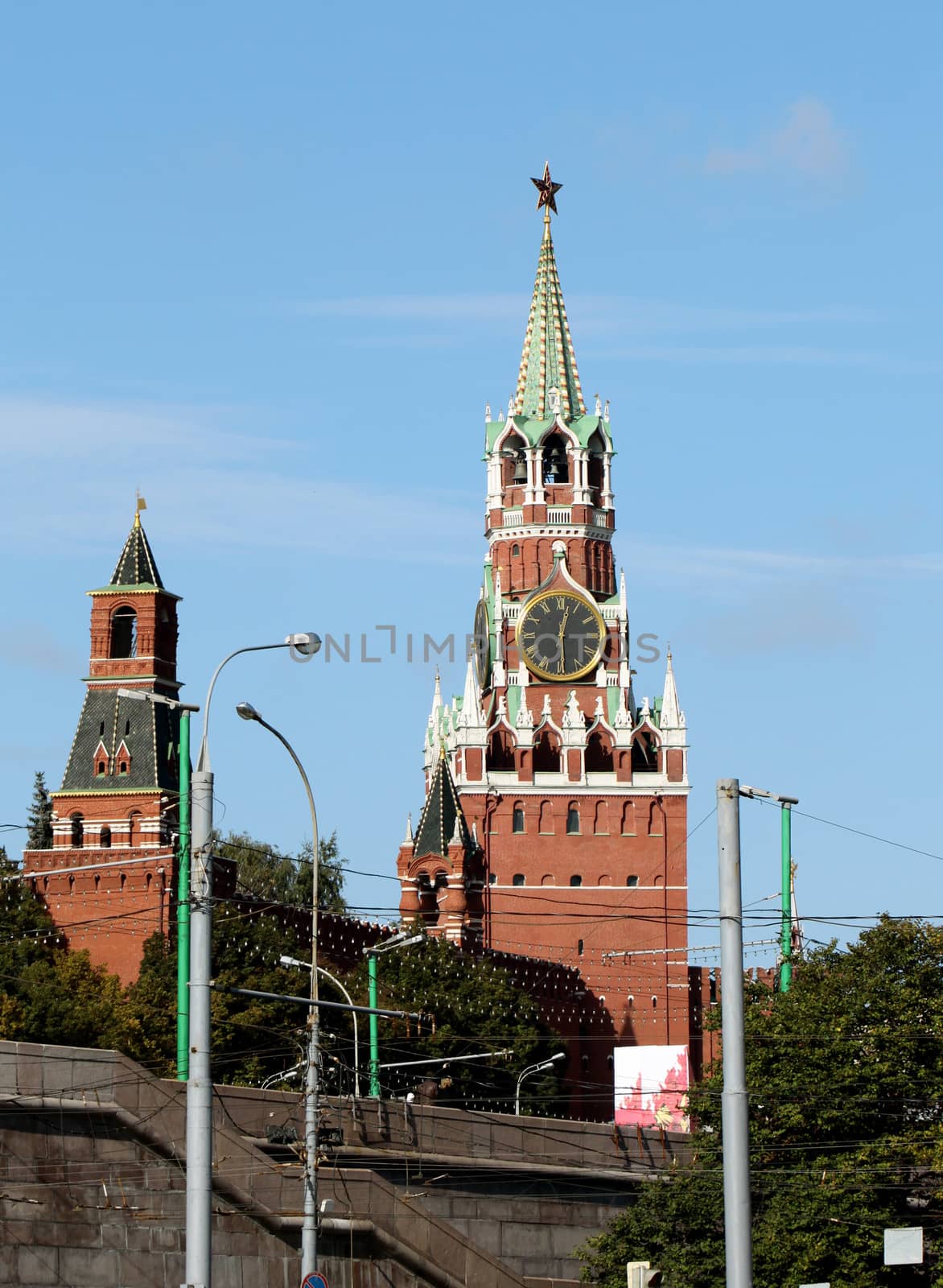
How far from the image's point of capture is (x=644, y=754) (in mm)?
155875

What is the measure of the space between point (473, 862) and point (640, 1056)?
30.1 metres

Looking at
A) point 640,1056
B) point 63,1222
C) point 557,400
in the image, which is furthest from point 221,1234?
point 557,400

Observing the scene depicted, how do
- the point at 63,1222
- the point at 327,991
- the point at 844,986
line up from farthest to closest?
the point at 327,991 < the point at 844,986 < the point at 63,1222

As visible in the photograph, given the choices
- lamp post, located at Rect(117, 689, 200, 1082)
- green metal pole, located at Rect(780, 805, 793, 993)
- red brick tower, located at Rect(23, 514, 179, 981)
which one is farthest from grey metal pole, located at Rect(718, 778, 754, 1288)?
red brick tower, located at Rect(23, 514, 179, 981)

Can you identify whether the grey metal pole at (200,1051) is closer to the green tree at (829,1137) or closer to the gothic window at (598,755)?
the green tree at (829,1137)

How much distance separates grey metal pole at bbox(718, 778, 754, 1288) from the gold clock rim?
121 meters

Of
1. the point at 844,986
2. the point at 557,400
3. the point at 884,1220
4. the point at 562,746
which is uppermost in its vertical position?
the point at 557,400

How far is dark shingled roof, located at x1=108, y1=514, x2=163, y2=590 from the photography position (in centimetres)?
11531

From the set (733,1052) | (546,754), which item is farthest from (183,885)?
(546,754)

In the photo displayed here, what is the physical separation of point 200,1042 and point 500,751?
116 meters

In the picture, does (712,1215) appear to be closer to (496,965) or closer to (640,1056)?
(640,1056)

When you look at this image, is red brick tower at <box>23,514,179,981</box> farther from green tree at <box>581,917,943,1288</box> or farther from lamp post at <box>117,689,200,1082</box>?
green tree at <box>581,917,943,1288</box>

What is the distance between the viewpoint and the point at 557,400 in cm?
→ 16412

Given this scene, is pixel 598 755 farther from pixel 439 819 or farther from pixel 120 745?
pixel 120 745
